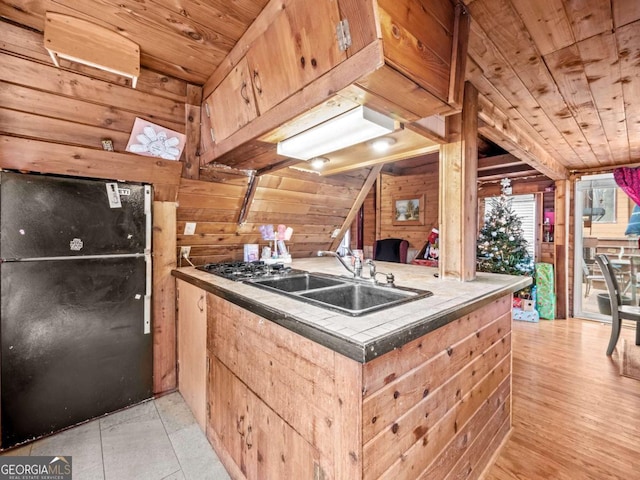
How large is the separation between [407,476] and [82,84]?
2.57 m

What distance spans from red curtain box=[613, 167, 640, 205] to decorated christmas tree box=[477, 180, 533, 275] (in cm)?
131

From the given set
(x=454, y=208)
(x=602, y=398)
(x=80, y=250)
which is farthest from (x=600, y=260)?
(x=80, y=250)

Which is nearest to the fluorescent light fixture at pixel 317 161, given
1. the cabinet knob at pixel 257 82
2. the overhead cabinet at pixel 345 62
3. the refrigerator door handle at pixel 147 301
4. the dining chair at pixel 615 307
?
the overhead cabinet at pixel 345 62

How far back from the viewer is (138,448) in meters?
1.77

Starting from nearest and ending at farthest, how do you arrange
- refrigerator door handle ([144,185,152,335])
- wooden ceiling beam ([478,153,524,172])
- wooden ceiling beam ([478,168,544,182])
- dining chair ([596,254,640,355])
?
refrigerator door handle ([144,185,152,335]) → dining chair ([596,254,640,355]) → wooden ceiling beam ([478,153,524,172]) → wooden ceiling beam ([478,168,544,182])

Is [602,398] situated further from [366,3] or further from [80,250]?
[80,250]

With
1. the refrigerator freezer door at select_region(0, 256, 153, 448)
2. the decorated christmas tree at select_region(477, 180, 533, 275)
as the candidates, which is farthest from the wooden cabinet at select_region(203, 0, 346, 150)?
the decorated christmas tree at select_region(477, 180, 533, 275)

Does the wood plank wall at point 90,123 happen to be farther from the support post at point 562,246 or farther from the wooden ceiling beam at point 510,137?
the support post at point 562,246

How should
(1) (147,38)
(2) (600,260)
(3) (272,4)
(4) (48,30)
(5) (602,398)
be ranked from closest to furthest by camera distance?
(3) (272,4) → (4) (48,30) → (1) (147,38) → (5) (602,398) → (2) (600,260)

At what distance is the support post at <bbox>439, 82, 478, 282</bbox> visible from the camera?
6.10ft

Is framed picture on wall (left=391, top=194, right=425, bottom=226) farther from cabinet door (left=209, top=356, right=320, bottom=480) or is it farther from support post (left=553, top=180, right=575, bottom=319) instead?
cabinet door (left=209, top=356, right=320, bottom=480)

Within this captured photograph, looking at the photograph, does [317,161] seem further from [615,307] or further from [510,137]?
[615,307]

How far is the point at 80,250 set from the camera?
6.23 ft

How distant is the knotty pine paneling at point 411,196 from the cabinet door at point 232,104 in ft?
14.4
